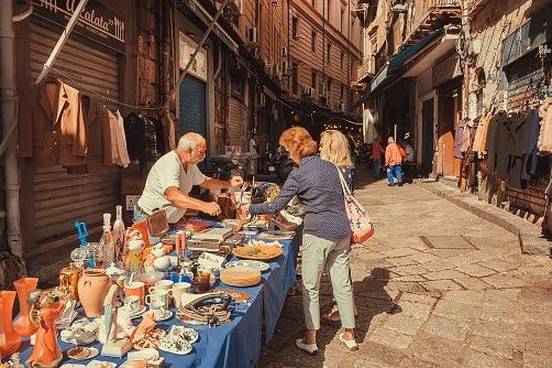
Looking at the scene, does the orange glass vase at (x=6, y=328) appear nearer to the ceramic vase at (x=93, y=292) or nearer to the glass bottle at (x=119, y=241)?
the ceramic vase at (x=93, y=292)

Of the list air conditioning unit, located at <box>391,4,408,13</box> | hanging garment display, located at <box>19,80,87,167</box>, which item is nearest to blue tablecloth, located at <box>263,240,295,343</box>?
hanging garment display, located at <box>19,80,87,167</box>

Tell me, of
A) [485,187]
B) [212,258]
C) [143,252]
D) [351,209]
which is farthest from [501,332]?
[485,187]

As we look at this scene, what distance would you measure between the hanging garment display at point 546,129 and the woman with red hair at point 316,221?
4.58 meters

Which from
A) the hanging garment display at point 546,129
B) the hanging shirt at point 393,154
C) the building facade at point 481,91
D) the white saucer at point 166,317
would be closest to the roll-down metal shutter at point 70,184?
the white saucer at point 166,317

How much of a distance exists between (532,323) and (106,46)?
6349 millimetres

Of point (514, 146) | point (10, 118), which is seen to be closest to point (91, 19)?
point (10, 118)

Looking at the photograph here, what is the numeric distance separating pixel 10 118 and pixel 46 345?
123 inches

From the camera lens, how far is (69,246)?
581 centimetres

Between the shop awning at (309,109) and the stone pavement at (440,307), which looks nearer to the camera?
the stone pavement at (440,307)

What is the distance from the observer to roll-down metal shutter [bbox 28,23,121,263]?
533 centimetres

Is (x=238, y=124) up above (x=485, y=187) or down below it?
above

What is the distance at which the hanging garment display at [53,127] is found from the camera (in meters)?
4.50

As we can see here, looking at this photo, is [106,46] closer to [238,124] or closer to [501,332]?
[501,332]

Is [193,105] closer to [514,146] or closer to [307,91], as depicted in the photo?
[514,146]
